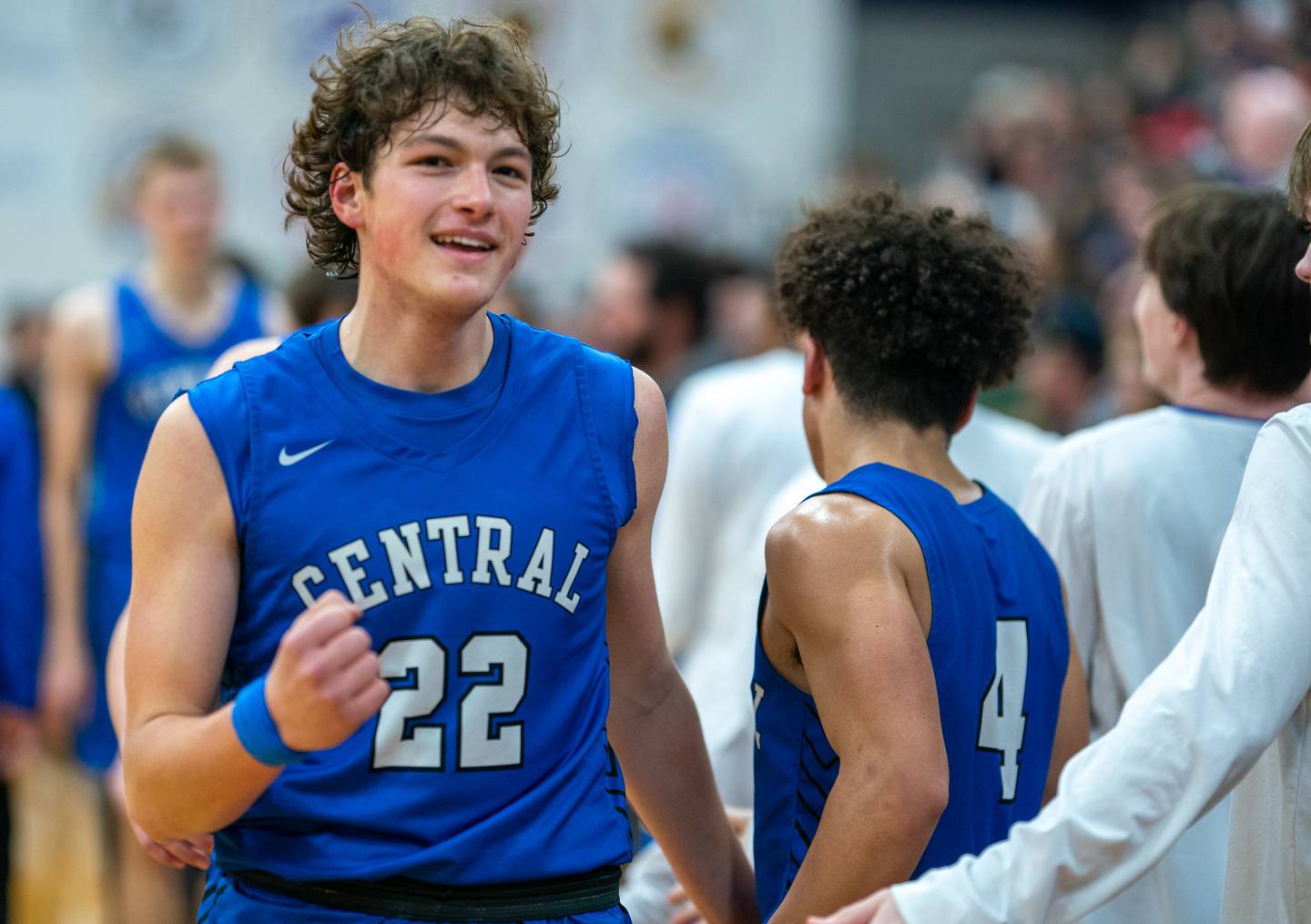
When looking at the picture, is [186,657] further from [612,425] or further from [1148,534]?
[1148,534]

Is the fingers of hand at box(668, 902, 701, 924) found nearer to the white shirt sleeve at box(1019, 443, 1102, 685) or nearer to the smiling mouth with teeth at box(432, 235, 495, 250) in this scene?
the white shirt sleeve at box(1019, 443, 1102, 685)

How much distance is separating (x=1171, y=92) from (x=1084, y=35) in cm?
460

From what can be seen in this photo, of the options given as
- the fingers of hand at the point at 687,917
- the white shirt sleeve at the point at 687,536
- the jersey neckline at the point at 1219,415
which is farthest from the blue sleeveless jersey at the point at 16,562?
the jersey neckline at the point at 1219,415

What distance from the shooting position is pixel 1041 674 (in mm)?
2805

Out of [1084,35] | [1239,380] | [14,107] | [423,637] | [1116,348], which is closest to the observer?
[423,637]

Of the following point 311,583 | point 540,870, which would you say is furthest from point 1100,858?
point 311,583

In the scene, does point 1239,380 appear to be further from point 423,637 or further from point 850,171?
point 850,171

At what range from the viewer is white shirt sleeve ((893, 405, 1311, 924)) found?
86.0 inches

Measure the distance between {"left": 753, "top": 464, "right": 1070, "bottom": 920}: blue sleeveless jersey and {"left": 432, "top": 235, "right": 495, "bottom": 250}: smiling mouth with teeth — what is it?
0.66 m

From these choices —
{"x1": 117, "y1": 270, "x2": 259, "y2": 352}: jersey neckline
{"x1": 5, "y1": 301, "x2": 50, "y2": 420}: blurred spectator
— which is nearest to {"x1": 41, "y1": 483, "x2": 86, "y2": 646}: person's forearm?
{"x1": 117, "y1": 270, "x2": 259, "y2": 352}: jersey neckline

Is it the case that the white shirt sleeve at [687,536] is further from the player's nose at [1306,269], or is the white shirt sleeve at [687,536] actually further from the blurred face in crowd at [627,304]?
the player's nose at [1306,269]

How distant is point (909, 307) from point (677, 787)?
0.87m

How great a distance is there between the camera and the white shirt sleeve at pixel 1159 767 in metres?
2.19

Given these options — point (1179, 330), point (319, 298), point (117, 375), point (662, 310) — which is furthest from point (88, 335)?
point (1179, 330)
